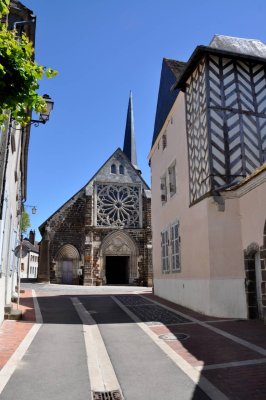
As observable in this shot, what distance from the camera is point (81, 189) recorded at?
2775 cm

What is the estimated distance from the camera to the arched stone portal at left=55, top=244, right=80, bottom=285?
25.6 m

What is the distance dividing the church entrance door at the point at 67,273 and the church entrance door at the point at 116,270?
3192mm

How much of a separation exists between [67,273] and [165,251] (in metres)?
13.4

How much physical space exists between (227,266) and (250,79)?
554 cm

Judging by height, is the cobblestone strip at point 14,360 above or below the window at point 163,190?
below

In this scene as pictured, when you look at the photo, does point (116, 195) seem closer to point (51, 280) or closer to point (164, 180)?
point (51, 280)

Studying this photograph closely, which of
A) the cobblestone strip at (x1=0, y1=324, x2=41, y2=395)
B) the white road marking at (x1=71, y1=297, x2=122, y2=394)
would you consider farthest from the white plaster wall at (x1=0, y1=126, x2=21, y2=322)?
the white road marking at (x1=71, y1=297, x2=122, y2=394)

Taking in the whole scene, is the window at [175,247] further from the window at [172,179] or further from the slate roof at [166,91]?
the slate roof at [166,91]

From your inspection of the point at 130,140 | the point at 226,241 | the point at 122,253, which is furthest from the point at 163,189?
the point at 130,140

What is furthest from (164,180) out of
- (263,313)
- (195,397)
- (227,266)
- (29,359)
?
(195,397)

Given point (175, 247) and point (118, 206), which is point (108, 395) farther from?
point (118, 206)

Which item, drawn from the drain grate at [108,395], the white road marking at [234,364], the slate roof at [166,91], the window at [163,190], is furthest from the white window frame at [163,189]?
the drain grate at [108,395]

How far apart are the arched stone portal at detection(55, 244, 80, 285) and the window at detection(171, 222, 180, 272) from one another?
1408 cm

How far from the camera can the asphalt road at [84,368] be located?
398 cm
